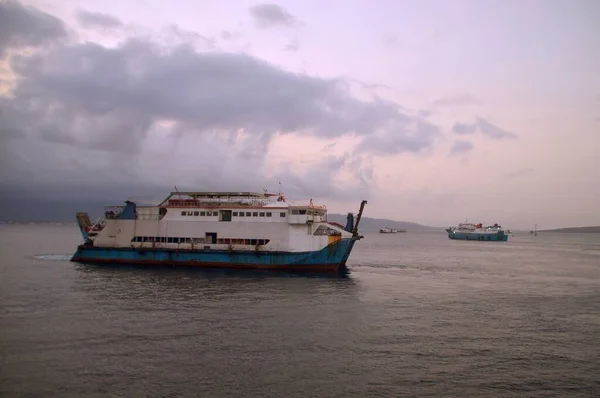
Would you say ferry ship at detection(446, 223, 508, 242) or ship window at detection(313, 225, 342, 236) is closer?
ship window at detection(313, 225, 342, 236)

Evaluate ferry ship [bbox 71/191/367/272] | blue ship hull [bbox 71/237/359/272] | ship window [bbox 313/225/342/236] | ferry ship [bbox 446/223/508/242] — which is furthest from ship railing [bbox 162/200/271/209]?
ferry ship [bbox 446/223/508/242]

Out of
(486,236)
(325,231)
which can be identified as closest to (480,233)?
(486,236)

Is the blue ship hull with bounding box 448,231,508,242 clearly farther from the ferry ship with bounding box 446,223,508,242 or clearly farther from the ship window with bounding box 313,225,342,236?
the ship window with bounding box 313,225,342,236

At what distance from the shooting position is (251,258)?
49.1 meters

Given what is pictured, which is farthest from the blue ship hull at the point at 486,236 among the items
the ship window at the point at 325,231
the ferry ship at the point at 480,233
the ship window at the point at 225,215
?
the ship window at the point at 225,215

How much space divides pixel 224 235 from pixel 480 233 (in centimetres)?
15667

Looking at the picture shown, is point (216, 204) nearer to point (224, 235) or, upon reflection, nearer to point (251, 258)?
point (224, 235)

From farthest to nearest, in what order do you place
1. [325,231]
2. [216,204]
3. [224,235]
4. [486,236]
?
[486,236], [216,204], [224,235], [325,231]

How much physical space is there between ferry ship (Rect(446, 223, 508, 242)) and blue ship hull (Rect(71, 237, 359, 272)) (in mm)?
149126

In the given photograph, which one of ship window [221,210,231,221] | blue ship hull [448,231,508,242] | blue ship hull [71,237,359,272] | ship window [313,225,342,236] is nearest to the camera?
blue ship hull [71,237,359,272]

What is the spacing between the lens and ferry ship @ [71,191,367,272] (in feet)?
160

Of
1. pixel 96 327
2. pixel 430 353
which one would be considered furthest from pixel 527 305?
pixel 96 327

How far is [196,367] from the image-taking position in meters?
19.2

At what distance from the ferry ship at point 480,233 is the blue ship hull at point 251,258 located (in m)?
149
